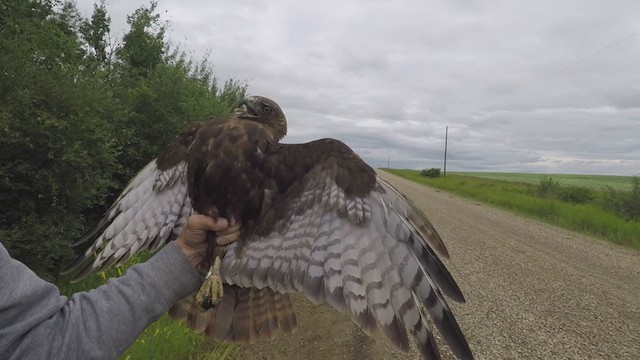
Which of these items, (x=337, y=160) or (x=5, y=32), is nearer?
(x=337, y=160)

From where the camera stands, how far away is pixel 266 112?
4133mm

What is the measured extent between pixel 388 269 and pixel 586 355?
18.3 ft

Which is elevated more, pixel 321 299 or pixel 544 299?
pixel 321 299

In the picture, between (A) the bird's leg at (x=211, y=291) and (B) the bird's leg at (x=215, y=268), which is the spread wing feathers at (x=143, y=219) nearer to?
(B) the bird's leg at (x=215, y=268)

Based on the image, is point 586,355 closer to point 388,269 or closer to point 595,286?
point 595,286

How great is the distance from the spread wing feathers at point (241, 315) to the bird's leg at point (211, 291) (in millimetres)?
135

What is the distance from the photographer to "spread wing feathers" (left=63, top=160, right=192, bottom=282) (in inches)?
129

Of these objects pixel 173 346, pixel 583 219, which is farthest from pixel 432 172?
pixel 173 346

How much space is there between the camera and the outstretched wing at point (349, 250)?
248cm

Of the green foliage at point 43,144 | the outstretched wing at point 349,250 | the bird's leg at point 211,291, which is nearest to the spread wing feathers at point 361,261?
the outstretched wing at point 349,250

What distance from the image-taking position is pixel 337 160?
303 cm

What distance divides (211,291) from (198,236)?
0.37m

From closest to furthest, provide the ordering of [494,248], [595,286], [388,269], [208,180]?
[388,269], [208,180], [595,286], [494,248]

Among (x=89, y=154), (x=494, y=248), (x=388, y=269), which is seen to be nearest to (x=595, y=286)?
(x=494, y=248)
